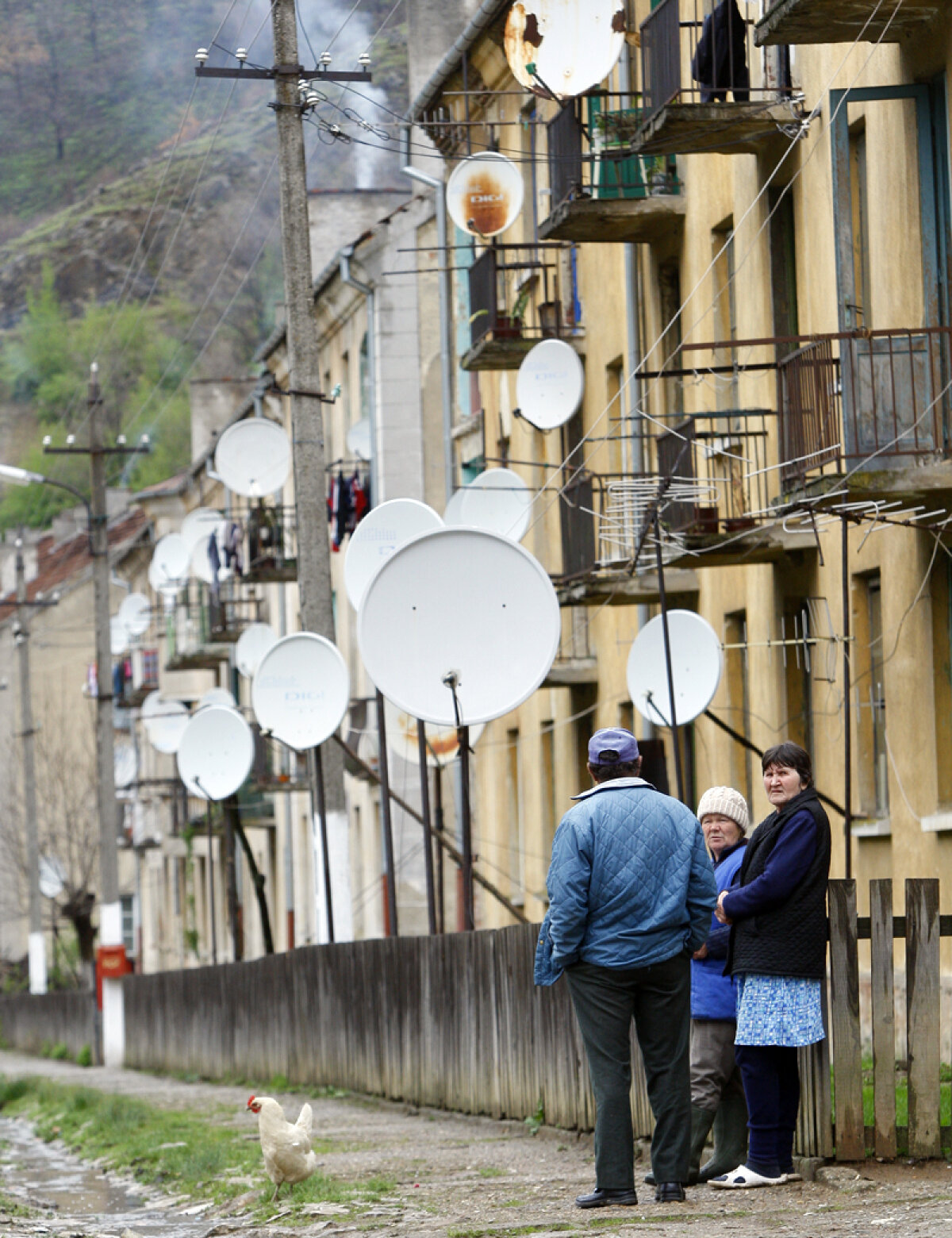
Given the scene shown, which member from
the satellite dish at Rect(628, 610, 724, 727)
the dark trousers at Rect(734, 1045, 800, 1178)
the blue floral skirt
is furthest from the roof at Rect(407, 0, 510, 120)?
the dark trousers at Rect(734, 1045, 800, 1178)

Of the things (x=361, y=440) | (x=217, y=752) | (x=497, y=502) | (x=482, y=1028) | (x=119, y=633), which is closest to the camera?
(x=482, y=1028)

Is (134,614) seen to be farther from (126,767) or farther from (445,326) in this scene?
(445,326)

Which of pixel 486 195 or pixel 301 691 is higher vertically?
pixel 486 195

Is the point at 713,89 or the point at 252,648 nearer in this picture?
the point at 713,89

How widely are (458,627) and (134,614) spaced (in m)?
44.1

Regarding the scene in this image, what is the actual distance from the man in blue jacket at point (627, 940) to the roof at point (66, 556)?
6781 centimetres

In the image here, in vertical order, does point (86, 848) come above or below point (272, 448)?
below

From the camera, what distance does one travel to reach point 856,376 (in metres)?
16.0

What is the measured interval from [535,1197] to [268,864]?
4028 cm

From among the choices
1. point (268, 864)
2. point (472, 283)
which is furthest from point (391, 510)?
point (268, 864)

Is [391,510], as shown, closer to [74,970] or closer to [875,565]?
[875,565]

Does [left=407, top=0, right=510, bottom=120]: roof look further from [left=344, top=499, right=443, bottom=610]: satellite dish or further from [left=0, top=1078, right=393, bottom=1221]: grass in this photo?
[left=0, top=1078, right=393, bottom=1221]: grass

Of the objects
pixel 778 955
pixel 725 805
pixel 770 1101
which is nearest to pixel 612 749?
pixel 725 805

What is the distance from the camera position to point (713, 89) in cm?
1802
